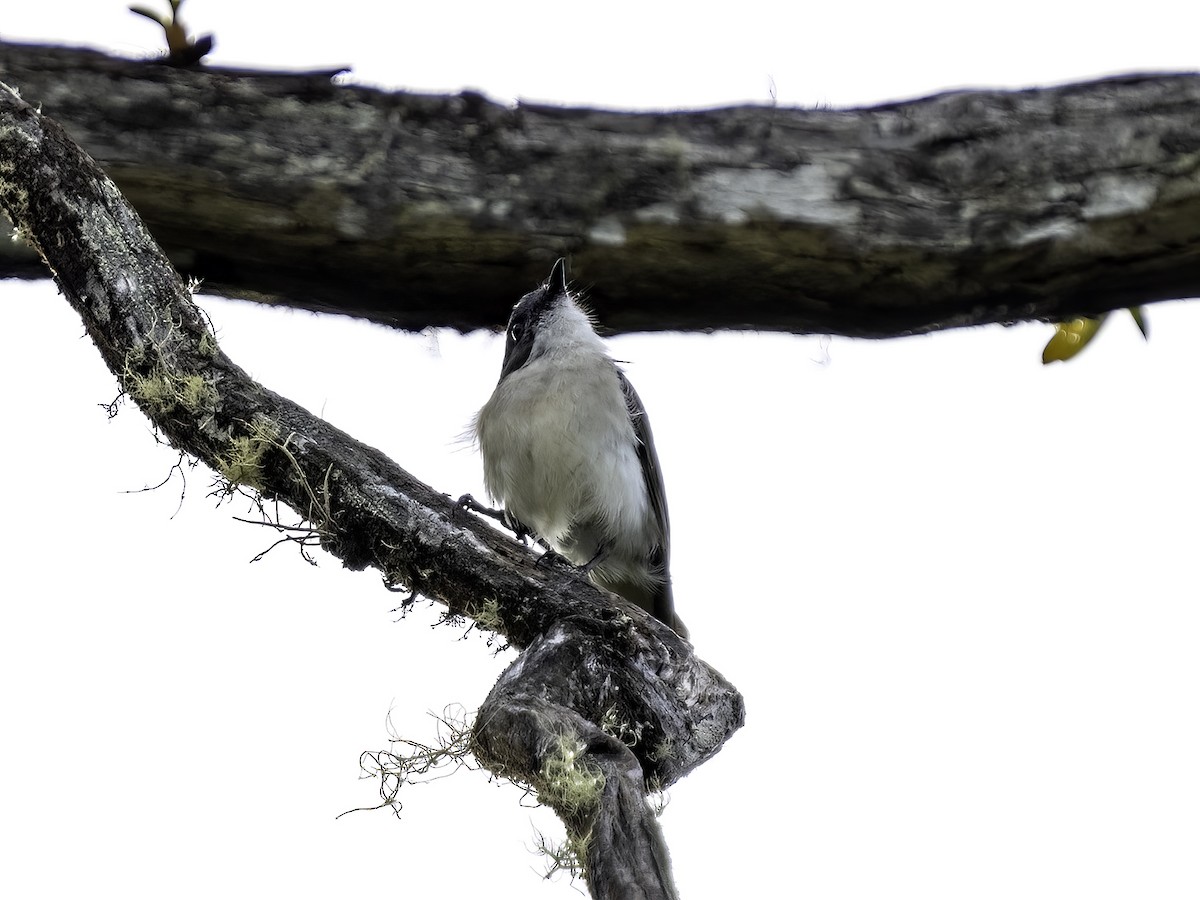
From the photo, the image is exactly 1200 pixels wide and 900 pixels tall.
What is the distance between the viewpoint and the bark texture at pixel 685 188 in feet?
11.3

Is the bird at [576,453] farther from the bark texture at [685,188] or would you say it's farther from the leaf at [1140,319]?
the leaf at [1140,319]

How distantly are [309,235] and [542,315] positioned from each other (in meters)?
0.85

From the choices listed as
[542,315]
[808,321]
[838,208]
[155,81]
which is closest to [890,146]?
[838,208]

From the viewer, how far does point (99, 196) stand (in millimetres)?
2982

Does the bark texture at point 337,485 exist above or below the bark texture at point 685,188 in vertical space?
below

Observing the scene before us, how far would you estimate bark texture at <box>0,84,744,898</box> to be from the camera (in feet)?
9.64

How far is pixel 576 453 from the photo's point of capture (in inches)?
157

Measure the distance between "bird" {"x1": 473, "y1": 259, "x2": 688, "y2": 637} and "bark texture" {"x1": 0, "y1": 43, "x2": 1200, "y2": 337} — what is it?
13.5 inches

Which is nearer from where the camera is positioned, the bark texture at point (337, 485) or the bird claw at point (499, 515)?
the bark texture at point (337, 485)

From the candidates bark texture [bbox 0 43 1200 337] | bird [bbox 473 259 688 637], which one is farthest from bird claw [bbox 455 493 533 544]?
bark texture [bbox 0 43 1200 337]

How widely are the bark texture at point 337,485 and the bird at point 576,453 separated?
0.82 meters

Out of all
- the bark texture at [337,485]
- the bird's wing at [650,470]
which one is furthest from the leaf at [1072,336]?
the bark texture at [337,485]

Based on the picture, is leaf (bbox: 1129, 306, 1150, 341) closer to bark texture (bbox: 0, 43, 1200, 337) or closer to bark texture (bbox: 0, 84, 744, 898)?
bark texture (bbox: 0, 43, 1200, 337)

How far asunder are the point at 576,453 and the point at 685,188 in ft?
2.95
